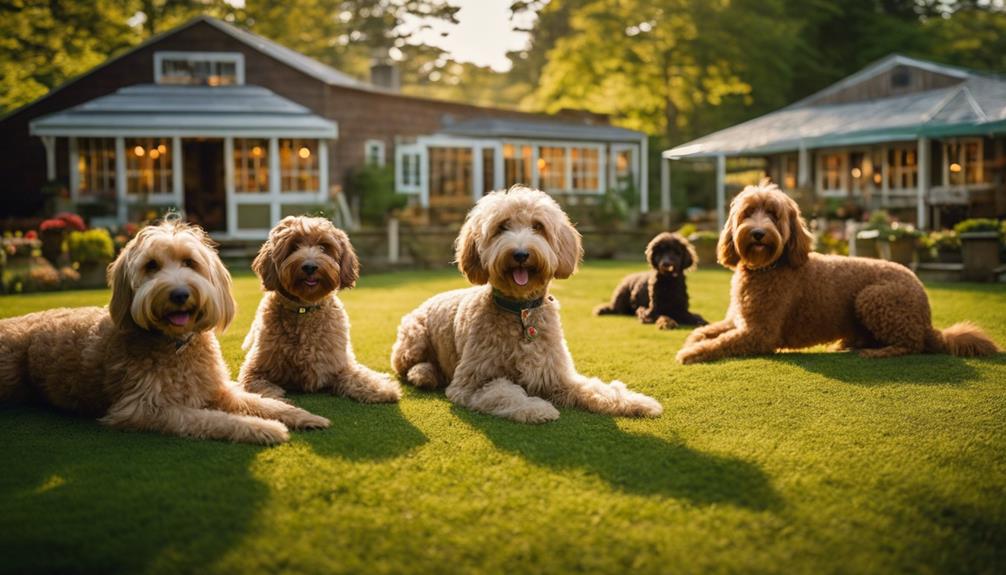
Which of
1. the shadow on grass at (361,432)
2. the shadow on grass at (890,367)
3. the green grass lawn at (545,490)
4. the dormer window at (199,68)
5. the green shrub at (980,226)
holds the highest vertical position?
the dormer window at (199,68)

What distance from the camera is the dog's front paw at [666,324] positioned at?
27.6ft

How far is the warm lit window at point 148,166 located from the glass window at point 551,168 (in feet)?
39.0

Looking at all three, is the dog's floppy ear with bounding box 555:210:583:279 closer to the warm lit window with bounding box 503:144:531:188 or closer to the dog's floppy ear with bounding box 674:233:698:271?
the dog's floppy ear with bounding box 674:233:698:271

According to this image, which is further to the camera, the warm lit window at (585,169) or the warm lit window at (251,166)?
the warm lit window at (585,169)

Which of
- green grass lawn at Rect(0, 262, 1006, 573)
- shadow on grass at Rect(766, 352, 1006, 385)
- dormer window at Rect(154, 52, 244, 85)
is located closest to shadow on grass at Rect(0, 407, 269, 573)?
green grass lawn at Rect(0, 262, 1006, 573)

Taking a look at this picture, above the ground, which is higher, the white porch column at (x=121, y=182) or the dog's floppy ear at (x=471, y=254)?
the white porch column at (x=121, y=182)

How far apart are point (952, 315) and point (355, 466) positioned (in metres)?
7.92

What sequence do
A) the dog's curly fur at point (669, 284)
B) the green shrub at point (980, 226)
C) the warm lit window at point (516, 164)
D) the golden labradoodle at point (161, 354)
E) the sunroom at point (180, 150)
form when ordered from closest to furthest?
the golden labradoodle at point (161, 354) → the dog's curly fur at point (669, 284) → the green shrub at point (980, 226) → the sunroom at point (180, 150) → the warm lit window at point (516, 164)

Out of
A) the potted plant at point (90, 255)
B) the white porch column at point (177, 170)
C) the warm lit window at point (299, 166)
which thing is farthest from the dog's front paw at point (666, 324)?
the white porch column at point (177, 170)

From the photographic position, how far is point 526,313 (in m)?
4.73

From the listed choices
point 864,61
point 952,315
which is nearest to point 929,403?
point 952,315

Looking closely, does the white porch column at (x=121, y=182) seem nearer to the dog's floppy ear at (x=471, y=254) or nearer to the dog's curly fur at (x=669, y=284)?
the dog's curly fur at (x=669, y=284)

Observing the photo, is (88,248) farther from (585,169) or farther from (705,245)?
(585,169)

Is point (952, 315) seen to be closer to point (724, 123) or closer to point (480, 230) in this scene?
point (480, 230)
